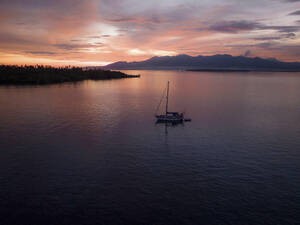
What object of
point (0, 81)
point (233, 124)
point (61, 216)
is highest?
point (0, 81)

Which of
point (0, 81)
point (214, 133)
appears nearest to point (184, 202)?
point (214, 133)

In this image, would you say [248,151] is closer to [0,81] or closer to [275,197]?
[275,197]

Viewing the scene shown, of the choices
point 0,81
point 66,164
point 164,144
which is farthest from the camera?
point 0,81

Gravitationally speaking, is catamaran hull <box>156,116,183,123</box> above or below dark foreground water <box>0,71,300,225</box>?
above

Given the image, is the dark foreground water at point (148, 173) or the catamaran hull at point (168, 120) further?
the catamaran hull at point (168, 120)

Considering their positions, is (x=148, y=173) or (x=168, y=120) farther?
(x=168, y=120)

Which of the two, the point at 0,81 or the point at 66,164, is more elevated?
the point at 0,81

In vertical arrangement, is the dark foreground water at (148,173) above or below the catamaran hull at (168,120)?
below

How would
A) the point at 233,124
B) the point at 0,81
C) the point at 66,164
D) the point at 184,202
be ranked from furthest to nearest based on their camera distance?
the point at 0,81, the point at 233,124, the point at 66,164, the point at 184,202

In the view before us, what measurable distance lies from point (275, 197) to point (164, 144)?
22.5 metres

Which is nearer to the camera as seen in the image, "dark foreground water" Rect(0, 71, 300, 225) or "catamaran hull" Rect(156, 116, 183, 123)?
"dark foreground water" Rect(0, 71, 300, 225)

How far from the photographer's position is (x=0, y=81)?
16500 cm

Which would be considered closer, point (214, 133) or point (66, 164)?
point (66, 164)

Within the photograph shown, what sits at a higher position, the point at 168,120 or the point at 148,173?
the point at 168,120
